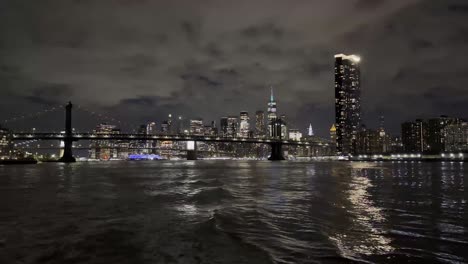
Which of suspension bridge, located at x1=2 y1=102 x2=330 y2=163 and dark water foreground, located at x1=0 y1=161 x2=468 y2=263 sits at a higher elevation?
suspension bridge, located at x1=2 y1=102 x2=330 y2=163

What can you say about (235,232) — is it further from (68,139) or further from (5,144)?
(5,144)

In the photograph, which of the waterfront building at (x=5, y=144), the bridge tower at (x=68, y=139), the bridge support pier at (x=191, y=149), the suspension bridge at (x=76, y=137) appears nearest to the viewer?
the waterfront building at (x=5, y=144)

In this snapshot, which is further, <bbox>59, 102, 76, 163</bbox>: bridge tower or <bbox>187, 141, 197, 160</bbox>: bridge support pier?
<bbox>187, 141, 197, 160</bbox>: bridge support pier

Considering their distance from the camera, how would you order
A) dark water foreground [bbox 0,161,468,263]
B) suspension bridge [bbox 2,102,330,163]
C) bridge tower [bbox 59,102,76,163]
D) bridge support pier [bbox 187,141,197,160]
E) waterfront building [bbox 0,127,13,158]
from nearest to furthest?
dark water foreground [bbox 0,161,468,263] < waterfront building [bbox 0,127,13,158] < suspension bridge [bbox 2,102,330,163] < bridge tower [bbox 59,102,76,163] < bridge support pier [bbox 187,141,197,160]

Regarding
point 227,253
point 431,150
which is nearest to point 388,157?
point 431,150

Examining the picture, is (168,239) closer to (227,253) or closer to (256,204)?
(227,253)

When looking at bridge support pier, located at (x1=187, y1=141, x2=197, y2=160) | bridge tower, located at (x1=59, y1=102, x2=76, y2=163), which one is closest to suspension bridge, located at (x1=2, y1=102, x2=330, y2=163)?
bridge tower, located at (x1=59, y1=102, x2=76, y2=163)

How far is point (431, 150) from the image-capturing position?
19862cm

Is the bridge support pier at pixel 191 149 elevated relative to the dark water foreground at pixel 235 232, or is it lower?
elevated

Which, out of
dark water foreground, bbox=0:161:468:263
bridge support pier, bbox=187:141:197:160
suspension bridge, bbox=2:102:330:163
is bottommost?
dark water foreground, bbox=0:161:468:263

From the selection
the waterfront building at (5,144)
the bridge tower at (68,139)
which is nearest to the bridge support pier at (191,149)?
the bridge tower at (68,139)

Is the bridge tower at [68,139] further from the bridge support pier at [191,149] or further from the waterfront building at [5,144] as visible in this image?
the bridge support pier at [191,149]

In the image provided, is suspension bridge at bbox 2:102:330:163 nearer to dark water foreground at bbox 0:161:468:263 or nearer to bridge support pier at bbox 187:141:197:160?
bridge support pier at bbox 187:141:197:160

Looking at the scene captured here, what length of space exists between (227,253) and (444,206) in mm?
13036
